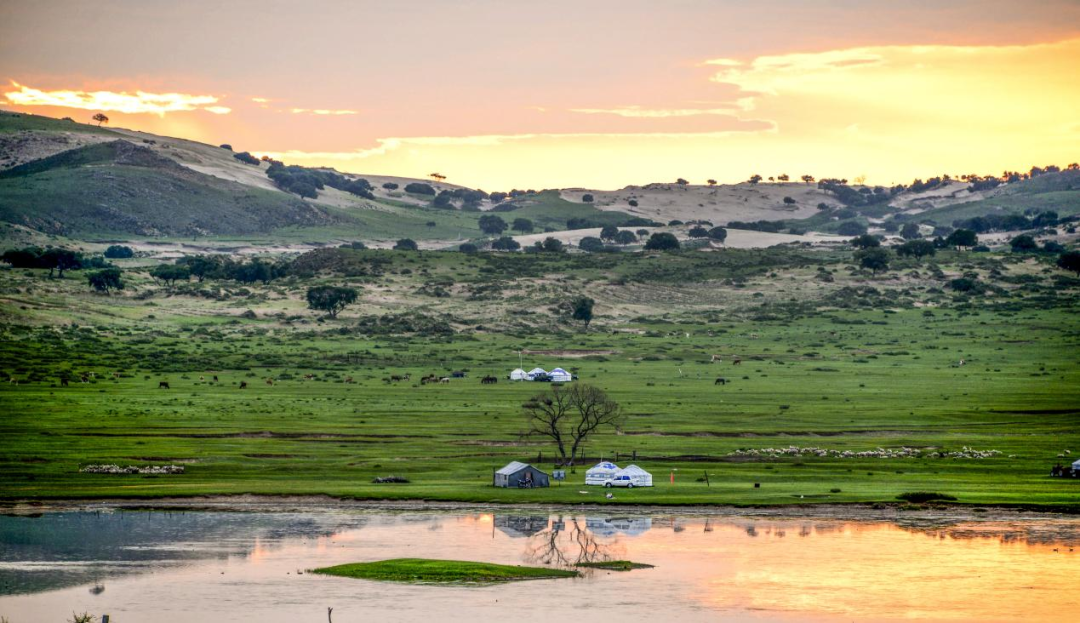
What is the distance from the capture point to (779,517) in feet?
279

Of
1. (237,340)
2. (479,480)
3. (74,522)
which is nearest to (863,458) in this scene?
(479,480)

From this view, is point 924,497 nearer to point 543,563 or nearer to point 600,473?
point 600,473

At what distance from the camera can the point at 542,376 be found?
15338cm

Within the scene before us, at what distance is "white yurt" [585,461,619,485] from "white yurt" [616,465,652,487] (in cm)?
57

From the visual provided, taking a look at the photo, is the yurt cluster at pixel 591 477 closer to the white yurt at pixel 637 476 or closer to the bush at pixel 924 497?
the white yurt at pixel 637 476

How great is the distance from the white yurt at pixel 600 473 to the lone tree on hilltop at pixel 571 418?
7.38 m

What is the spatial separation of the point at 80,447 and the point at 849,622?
216 ft

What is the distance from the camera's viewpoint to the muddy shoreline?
85.2 m

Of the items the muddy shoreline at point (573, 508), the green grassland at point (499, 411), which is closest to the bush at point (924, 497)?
the muddy shoreline at point (573, 508)

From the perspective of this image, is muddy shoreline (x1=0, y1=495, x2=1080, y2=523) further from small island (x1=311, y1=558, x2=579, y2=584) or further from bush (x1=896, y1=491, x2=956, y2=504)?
small island (x1=311, y1=558, x2=579, y2=584)

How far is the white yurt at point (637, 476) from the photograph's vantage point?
303 feet

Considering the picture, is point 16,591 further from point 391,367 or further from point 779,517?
point 391,367

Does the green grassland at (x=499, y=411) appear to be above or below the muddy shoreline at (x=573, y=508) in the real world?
above

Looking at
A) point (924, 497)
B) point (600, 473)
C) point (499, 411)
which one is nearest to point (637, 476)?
point (600, 473)
